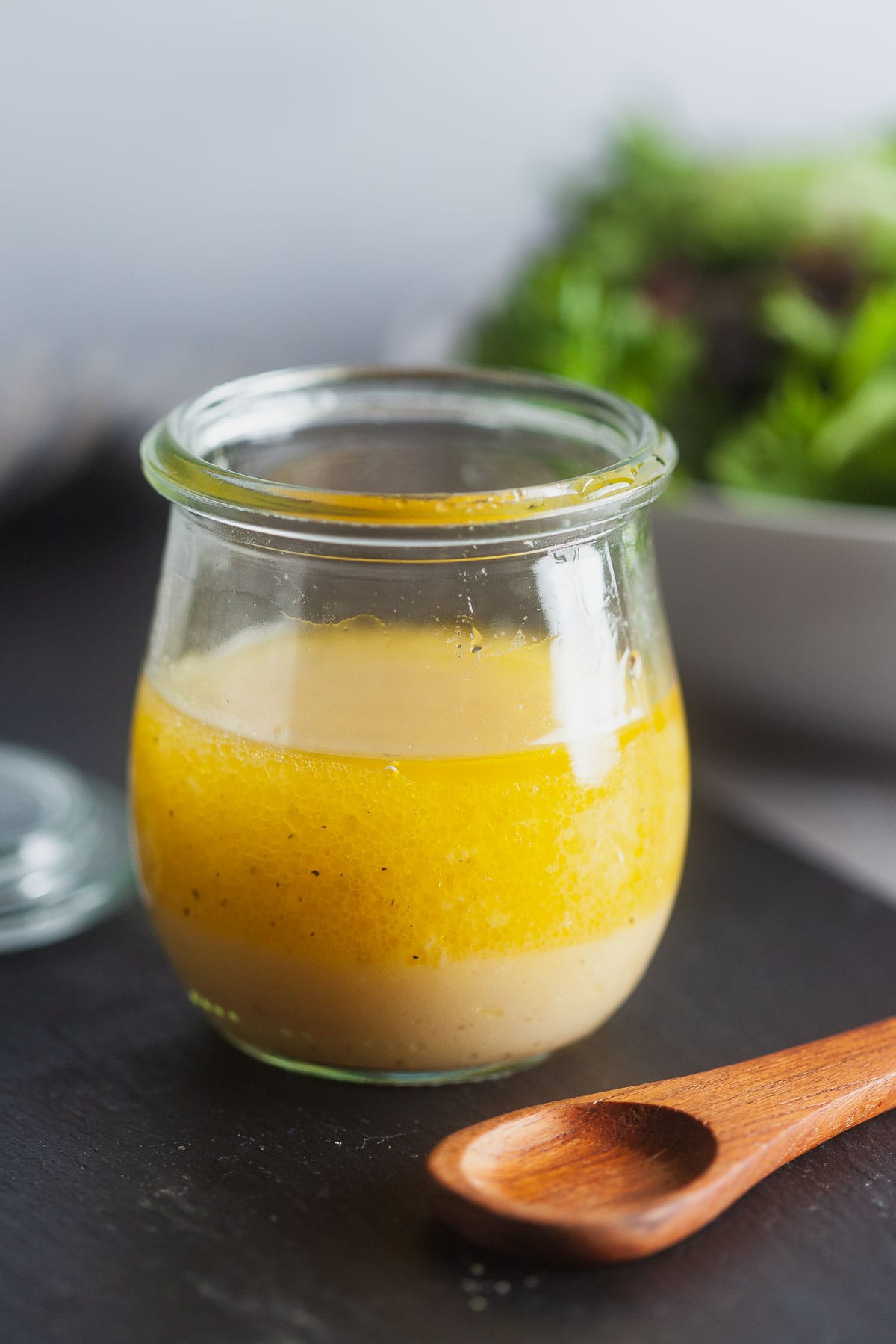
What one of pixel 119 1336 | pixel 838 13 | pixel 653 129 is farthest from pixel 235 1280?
pixel 838 13

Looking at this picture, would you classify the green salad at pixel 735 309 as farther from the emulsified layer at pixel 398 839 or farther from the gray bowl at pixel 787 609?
the emulsified layer at pixel 398 839

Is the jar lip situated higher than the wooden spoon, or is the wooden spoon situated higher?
the jar lip

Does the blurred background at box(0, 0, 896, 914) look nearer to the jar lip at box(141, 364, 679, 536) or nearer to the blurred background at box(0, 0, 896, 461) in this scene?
the blurred background at box(0, 0, 896, 461)

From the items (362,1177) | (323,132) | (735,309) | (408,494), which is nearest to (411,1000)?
(362,1177)

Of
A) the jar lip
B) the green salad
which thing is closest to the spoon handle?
the jar lip

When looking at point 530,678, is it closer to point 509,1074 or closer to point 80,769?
point 509,1074

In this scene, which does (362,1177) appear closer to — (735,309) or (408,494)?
(408,494)

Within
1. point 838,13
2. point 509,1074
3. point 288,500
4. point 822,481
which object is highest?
point 838,13
